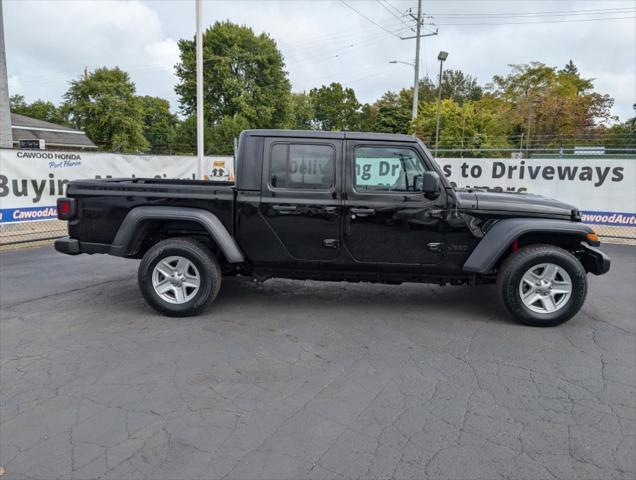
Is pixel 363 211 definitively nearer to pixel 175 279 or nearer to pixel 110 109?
pixel 175 279

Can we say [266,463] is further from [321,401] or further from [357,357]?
[357,357]

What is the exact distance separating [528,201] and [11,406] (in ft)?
16.1

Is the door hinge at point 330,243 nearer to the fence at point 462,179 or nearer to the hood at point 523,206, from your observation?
the hood at point 523,206

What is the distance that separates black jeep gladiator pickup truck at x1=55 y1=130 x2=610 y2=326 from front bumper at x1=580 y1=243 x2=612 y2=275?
0.01m

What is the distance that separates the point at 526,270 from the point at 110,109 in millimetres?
46214

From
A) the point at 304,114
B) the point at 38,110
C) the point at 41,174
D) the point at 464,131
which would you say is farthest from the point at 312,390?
the point at 38,110

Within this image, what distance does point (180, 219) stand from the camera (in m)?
4.82

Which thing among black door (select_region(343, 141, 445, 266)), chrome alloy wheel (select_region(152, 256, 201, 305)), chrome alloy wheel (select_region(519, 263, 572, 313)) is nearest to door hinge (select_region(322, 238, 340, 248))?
black door (select_region(343, 141, 445, 266))

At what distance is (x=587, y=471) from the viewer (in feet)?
8.21

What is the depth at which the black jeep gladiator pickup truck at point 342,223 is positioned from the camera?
4.76m

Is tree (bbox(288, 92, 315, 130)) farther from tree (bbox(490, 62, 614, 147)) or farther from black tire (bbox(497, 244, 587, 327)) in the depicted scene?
black tire (bbox(497, 244, 587, 327))

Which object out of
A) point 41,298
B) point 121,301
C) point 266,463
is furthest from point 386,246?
point 41,298

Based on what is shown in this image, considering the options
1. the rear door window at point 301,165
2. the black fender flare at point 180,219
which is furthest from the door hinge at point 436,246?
the black fender flare at point 180,219

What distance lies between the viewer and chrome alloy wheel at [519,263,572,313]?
15.5 feet
